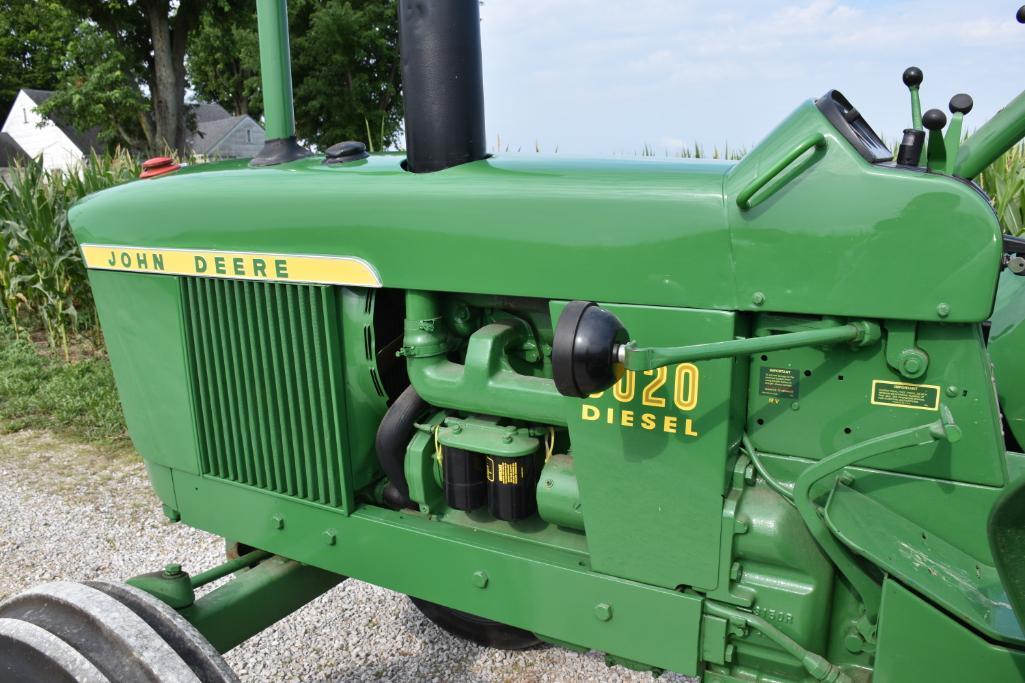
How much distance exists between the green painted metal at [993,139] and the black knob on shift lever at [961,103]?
2.0 inches

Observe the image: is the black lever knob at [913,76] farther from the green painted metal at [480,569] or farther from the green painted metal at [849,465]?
the green painted metal at [480,569]

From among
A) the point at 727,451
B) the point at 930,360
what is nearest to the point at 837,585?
the point at 727,451

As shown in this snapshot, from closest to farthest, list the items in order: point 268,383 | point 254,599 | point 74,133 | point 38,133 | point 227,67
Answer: point 254,599 < point 268,383 < point 227,67 < point 74,133 < point 38,133

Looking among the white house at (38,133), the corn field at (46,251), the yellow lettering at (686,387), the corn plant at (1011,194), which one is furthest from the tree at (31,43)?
the yellow lettering at (686,387)

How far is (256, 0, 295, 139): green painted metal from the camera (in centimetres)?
239

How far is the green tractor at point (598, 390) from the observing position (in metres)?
1.57

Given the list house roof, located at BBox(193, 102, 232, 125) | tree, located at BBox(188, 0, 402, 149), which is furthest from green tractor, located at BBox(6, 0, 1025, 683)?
house roof, located at BBox(193, 102, 232, 125)

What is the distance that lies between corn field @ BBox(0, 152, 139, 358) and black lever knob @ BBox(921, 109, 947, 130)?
6405mm

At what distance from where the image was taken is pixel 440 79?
2055 millimetres

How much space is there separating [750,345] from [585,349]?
336 millimetres

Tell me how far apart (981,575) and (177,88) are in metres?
22.7

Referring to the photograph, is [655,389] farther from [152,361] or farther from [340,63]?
[340,63]

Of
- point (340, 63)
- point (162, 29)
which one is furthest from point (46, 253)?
point (340, 63)

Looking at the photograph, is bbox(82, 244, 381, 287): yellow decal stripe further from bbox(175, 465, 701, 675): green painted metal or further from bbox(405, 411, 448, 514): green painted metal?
bbox(175, 465, 701, 675): green painted metal
